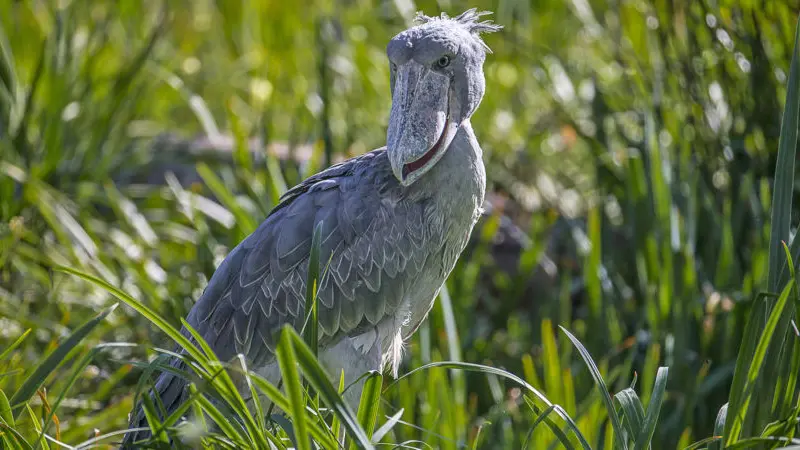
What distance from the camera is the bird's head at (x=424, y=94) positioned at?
77.9 inches

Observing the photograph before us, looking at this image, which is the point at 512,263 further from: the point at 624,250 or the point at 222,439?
the point at 222,439

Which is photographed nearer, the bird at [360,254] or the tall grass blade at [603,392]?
the tall grass blade at [603,392]

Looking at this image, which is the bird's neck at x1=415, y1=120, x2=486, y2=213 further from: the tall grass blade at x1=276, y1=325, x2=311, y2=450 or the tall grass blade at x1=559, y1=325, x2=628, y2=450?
the tall grass blade at x1=276, y1=325, x2=311, y2=450

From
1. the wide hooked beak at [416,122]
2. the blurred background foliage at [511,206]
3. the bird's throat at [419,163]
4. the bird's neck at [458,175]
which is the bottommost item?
the blurred background foliage at [511,206]

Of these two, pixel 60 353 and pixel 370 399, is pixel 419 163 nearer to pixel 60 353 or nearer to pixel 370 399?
pixel 370 399

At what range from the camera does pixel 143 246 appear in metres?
3.34

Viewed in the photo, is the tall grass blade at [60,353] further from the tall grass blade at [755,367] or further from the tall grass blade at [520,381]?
the tall grass blade at [755,367]

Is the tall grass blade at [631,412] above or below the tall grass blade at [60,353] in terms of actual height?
below

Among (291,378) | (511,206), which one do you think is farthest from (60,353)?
(511,206)

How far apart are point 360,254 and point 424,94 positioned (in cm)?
43

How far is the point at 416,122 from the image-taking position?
1.98 meters

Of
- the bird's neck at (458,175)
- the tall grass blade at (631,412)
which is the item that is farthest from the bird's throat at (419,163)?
the tall grass blade at (631,412)

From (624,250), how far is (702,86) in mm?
632

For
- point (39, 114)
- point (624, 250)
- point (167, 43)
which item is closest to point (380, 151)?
point (624, 250)
